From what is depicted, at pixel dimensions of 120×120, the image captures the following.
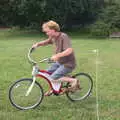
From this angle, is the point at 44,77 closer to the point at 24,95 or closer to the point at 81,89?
the point at 24,95

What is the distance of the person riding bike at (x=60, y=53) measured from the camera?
7598mm

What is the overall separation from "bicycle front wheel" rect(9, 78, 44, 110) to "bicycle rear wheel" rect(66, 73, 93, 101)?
727 millimetres

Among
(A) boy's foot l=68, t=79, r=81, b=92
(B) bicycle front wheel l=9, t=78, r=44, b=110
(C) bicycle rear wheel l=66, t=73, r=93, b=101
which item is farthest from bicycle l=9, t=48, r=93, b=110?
(C) bicycle rear wheel l=66, t=73, r=93, b=101

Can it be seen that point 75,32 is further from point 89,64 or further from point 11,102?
point 11,102

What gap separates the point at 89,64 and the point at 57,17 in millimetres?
22849

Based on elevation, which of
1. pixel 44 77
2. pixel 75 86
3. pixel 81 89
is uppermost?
pixel 44 77

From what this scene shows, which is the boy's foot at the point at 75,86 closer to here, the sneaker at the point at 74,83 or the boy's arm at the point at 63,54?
the sneaker at the point at 74,83

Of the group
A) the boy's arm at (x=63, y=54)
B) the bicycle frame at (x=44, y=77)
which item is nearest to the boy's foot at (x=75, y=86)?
the bicycle frame at (x=44, y=77)

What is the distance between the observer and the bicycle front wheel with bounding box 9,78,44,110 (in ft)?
25.0

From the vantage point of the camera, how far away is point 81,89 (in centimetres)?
845

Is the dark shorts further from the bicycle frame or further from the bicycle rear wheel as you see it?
the bicycle rear wheel

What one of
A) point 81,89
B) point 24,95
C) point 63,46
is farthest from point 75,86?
point 24,95

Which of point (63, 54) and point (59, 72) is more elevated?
point (63, 54)

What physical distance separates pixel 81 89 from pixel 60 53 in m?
1.26
